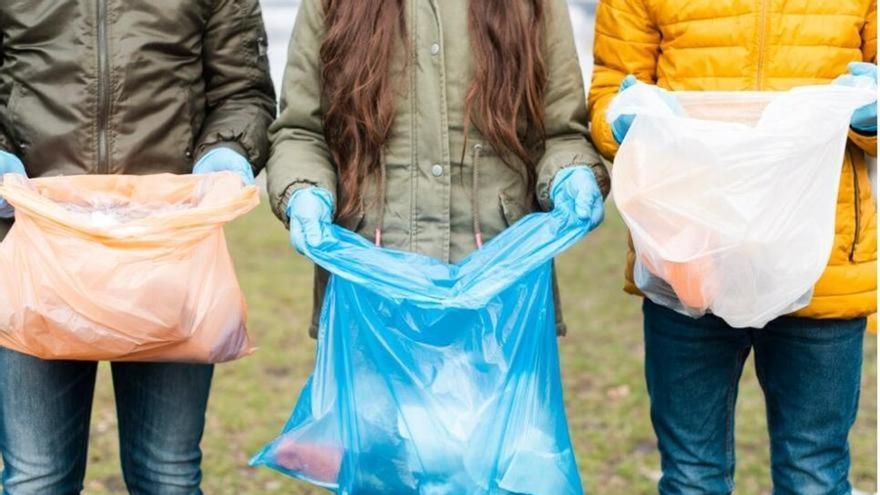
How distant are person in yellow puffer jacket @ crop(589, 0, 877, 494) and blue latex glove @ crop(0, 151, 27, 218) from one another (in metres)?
1.14

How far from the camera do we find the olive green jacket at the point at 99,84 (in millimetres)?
2502

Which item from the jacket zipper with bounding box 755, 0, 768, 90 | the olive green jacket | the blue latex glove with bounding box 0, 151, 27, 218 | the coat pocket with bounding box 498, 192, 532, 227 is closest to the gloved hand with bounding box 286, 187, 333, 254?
the olive green jacket

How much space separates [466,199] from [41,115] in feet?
2.77

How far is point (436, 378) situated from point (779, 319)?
71 cm

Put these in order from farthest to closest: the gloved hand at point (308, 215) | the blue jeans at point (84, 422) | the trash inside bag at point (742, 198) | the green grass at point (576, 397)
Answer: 1. the green grass at point (576, 397)
2. the blue jeans at point (84, 422)
3. the gloved hand at point (308, 215)
4. the trash inside bag at point (742, 198)

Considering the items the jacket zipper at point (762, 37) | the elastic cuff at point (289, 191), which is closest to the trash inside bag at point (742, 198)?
the jacket zipper at point (762, 37)

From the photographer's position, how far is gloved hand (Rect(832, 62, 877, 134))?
2.35 m

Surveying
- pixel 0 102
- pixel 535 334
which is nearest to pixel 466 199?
pixel 535 334

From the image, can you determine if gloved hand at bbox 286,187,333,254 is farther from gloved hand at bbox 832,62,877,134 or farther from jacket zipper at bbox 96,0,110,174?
gloved hand at bbox 832,62,877,134

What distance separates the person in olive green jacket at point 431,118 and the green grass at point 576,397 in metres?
1.67

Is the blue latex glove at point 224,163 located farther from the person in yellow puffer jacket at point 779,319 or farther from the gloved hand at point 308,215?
the person in yellow puffer jacket at point 779,319

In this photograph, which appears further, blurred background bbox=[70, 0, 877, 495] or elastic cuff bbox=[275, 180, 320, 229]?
blurred background bbox=[70, 0, 877, 495]

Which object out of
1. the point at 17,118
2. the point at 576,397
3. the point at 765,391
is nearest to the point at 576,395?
the point at 576,397

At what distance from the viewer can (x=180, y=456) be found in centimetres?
260
